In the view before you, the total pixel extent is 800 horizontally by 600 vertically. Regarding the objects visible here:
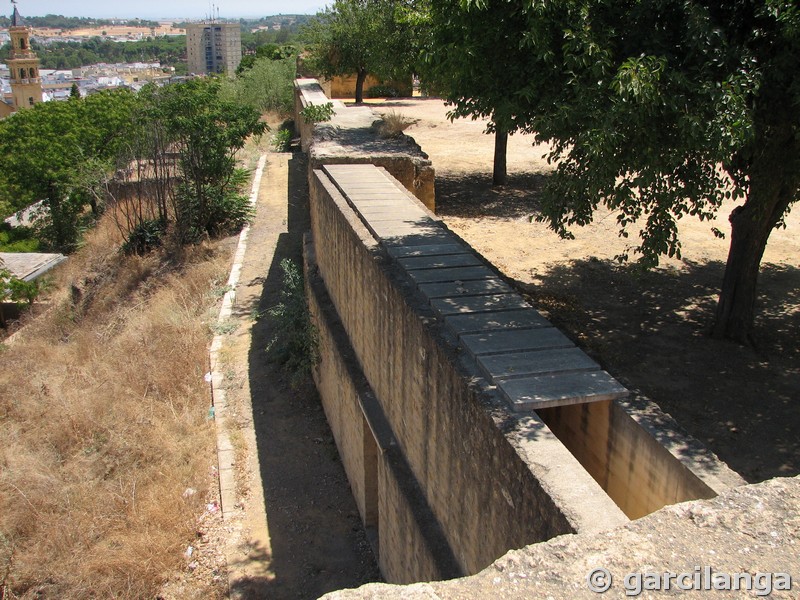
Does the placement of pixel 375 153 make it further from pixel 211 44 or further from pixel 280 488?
pixel 211 44

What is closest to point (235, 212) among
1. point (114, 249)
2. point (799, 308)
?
point (114, 249)

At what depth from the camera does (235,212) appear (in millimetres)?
14688

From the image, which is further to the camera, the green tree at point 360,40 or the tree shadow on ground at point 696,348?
the green tree at point 360,40

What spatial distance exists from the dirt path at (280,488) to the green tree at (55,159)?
13349mm

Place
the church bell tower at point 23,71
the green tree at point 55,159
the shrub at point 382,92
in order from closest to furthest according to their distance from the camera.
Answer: the green tree at point 55,159, the shrub at point 382,92, the church bell tower at point 23,71

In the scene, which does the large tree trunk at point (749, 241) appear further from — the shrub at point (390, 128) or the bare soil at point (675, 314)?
the shrub at point (390, 128)

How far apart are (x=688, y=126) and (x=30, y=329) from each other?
13.2 m

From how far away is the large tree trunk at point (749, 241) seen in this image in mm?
6289

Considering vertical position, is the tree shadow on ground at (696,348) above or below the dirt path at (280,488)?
above

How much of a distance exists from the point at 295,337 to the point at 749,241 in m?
5.10

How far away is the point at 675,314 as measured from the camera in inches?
323

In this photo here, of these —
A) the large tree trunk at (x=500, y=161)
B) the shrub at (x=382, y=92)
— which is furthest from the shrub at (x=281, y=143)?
the large tree trunk at (x=500, y=161)

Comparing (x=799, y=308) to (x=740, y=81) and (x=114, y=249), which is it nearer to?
(x=740, y=81)

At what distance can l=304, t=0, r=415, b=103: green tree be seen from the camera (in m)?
14.1
